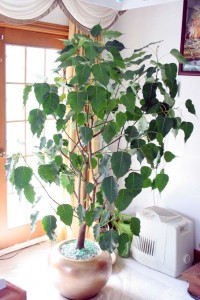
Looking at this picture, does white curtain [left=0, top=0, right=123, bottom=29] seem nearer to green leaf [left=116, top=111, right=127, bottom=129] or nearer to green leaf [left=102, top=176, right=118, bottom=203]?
green leaf [left=116, top=111, right=127, bottom=129]

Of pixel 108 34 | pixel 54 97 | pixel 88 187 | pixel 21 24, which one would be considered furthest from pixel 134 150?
pixel 21 24

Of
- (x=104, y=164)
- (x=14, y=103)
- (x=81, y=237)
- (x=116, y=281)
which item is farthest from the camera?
(x=14, y=103)

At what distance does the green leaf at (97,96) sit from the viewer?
6.94 feet

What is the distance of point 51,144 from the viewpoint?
253 cm

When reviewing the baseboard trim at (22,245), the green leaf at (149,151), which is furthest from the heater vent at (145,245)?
the green leaf at (149,151)

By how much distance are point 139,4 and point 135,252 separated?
6.94 ft

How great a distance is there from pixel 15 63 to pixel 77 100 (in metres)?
1.33

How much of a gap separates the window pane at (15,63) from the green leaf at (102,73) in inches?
53.1

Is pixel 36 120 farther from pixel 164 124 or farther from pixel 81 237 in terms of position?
pixel 81 237

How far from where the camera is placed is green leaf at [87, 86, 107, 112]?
212 cm

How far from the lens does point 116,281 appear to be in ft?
9.88

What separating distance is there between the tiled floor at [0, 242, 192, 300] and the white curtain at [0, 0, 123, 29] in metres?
1.94

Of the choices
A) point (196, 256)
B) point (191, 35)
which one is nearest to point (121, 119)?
point (191, 35)

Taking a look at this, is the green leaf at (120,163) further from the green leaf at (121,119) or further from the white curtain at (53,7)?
the white curtain at (53,7)
